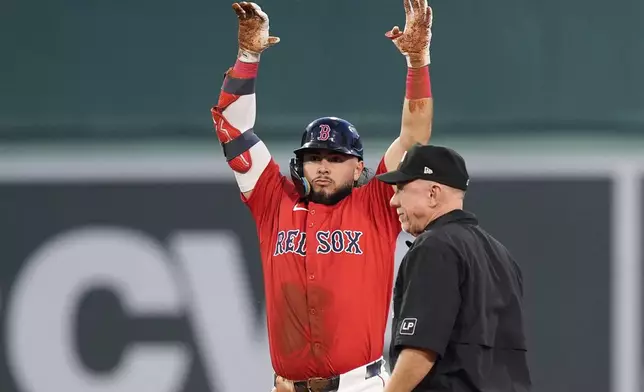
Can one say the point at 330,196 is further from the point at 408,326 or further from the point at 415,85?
the point at 408,326

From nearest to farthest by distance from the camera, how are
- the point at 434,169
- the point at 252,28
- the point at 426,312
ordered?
1. the point at 426,312
2. the point at 434,169
3. the point at 252,28

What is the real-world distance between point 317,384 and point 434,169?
1.00m

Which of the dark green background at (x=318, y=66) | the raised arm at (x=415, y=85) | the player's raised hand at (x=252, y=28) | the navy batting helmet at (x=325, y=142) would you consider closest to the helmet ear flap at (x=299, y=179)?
the navy batting helmet at (x=325, y=142)

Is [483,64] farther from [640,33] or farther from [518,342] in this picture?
[518,342]

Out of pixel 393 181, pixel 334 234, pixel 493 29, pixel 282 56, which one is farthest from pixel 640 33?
pixel 393 181

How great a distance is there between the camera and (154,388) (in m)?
4.82

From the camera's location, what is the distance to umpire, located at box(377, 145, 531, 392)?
2426mm

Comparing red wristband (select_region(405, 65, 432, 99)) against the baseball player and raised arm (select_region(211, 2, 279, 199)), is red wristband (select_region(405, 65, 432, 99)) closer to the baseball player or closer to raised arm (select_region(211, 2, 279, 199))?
the baseball player

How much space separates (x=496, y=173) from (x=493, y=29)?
0.67 meters

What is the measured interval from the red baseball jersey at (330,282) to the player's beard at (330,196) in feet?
0.05

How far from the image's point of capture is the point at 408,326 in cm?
244

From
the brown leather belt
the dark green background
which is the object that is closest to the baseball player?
the brown leather belt

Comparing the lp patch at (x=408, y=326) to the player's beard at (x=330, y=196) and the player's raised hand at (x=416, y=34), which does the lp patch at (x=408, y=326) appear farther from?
the player's raised hand at (x=416, y=34)

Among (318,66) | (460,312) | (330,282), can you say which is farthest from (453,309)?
(318,66)
